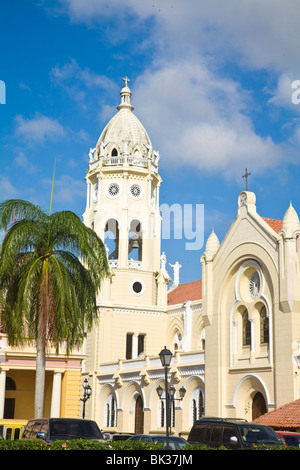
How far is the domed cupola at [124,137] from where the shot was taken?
55.1 metres

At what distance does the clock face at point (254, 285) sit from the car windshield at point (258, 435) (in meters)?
17.7

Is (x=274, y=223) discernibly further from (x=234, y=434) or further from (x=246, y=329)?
(x=234, y=434)

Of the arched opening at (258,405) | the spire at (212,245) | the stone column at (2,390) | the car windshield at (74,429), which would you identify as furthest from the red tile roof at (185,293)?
the car windshield at (74,429)

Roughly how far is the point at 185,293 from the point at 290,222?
25.2m

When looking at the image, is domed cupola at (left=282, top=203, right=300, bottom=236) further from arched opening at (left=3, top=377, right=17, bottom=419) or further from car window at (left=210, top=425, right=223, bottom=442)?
arched opening at (left=3, top=377, right=17, bottom=419)

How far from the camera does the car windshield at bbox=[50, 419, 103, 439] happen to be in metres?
18.7

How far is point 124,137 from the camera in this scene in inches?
2185

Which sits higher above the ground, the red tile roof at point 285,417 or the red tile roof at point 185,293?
the red tile roof at point 185,293

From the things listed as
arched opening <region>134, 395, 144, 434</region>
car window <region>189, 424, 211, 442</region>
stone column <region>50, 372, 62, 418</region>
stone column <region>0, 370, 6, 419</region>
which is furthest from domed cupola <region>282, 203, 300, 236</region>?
arched opening <region>134, 395, 144, 434</region>

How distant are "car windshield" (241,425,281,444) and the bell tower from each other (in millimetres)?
33493

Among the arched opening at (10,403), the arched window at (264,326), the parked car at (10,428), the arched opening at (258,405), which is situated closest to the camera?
the parked car at (10,428)

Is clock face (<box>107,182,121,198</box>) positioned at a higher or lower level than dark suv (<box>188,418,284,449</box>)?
higher

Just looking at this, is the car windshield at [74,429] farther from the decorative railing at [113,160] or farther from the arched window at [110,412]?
the decorative railing at [113,160]
